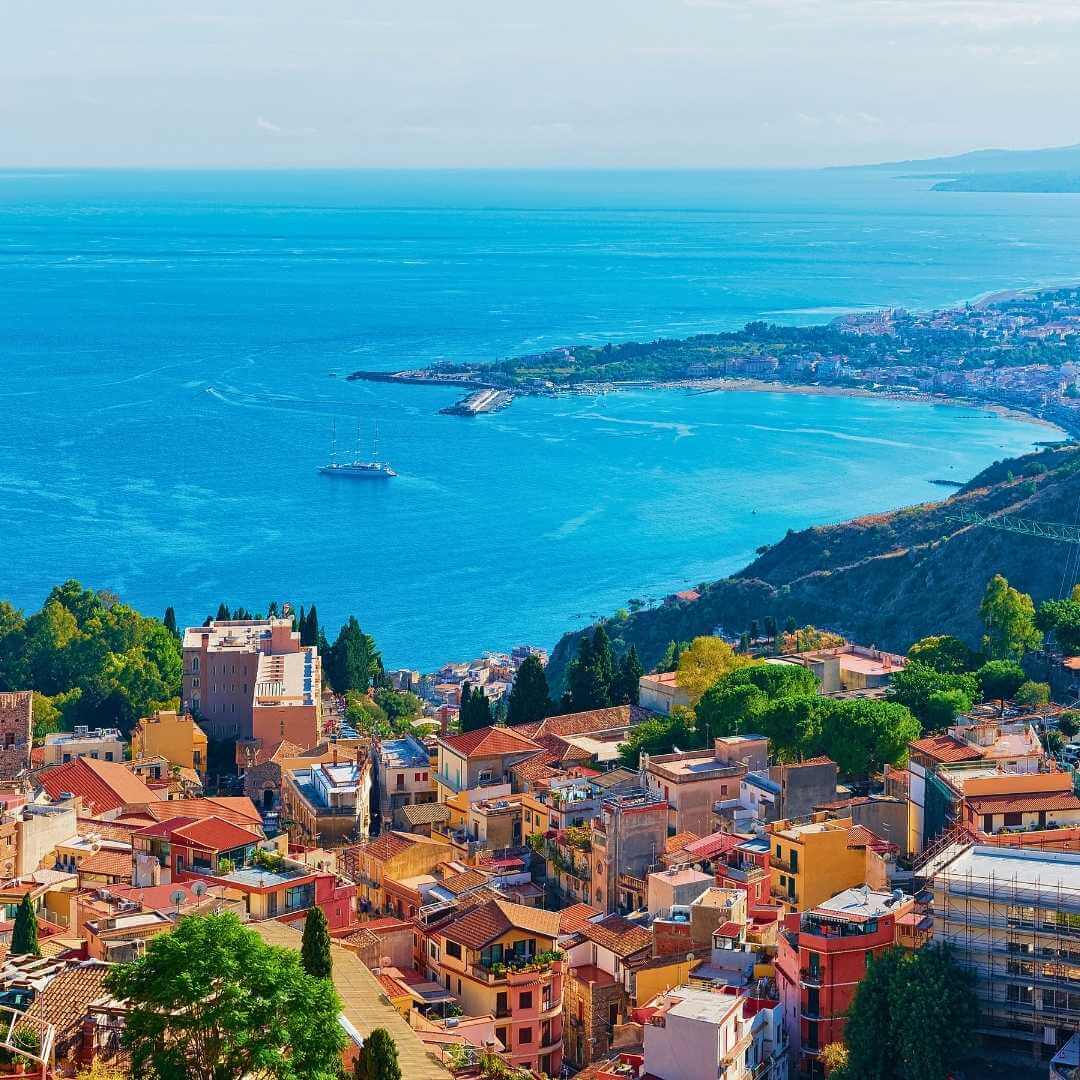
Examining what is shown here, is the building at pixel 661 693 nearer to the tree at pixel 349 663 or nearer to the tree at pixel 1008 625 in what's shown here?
the tree at pixel 1008 625

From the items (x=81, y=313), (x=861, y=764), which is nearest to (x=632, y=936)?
(x=861, y=764)

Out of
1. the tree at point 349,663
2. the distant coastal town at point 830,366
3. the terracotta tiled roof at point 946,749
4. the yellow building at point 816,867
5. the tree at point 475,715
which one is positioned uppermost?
the terracotta tiled roof at point 946,749

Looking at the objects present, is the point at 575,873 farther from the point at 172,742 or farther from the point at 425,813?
the point at 172,742

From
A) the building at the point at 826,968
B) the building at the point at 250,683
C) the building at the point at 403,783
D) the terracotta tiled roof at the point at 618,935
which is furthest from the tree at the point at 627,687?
the building at the point at 826,968

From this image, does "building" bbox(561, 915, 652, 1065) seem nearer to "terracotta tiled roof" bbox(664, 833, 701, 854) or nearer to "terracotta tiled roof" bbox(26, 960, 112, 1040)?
"terracotta tiled roof" bbox(664, 833, 701, 854)

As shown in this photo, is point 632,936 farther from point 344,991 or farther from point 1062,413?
point 1062,413

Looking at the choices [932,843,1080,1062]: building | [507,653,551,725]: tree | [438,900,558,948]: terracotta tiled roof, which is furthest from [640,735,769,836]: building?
[932,843,1080,1062]: building


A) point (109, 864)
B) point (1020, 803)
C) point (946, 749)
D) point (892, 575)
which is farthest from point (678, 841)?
point (892, 575)
